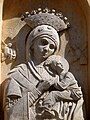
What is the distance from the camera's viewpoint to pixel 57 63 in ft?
20.0

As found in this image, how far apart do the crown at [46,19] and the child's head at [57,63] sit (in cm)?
26

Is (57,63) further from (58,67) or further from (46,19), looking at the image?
(46,19)

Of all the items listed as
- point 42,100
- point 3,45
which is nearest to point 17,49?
point 3,45

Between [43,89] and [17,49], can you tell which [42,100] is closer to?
[43,89]

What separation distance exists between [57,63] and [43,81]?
0.20 meters

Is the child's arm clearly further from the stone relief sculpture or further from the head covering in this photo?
the head covering

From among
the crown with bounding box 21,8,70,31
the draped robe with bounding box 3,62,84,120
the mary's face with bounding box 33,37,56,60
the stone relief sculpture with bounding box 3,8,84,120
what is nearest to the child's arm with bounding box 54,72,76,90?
the stone relief sculpture with bounding box 3,8,84,120

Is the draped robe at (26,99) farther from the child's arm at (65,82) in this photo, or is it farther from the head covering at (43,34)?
the head covering at (43,34)

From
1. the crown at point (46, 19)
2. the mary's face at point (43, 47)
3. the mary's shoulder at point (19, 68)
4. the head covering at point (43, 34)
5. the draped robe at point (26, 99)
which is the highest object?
the crown at point (46, 19)

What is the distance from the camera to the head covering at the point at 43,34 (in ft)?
20.2

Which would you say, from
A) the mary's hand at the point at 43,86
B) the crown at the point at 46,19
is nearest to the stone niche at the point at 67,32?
the crown at the point at 46,19

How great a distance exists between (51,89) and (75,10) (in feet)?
2.54

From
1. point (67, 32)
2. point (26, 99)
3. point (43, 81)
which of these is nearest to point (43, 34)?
point (67, 32)

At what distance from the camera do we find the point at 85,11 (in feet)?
20.8
